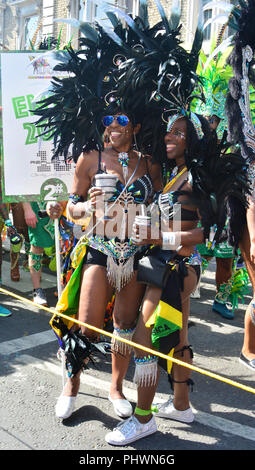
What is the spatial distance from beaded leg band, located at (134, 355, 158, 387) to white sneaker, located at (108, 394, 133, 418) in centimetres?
39

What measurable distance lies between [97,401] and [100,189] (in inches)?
56.2

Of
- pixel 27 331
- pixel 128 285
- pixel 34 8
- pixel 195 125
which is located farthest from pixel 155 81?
pixel 34 8

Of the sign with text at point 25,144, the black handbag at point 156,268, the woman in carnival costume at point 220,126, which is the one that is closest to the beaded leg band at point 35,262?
the sign with text at point 25,144

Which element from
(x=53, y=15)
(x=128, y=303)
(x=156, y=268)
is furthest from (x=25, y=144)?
(x=53, y=15)

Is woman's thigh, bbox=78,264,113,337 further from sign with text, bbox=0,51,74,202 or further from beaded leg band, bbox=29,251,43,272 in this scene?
beaded leg band, bbox=29,251,43,272

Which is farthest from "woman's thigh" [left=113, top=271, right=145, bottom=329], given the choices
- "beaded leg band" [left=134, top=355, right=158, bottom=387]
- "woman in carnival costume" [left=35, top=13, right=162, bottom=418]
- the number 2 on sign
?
the number 2 on sign

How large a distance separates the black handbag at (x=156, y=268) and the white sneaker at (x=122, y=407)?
843 millimetres

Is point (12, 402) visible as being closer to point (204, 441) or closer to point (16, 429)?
point (16, 429)

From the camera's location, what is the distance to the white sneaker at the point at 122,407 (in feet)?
10.0

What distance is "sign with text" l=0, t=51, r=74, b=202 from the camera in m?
3.90

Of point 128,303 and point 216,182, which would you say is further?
point 128,303

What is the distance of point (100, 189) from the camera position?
2855mm

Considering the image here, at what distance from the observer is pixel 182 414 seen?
3.05m

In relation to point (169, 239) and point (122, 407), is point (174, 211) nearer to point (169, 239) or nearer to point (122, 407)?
point (169, 239)
